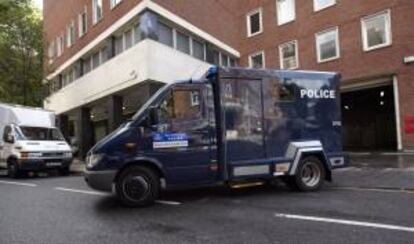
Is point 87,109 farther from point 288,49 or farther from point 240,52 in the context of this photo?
point 288,49

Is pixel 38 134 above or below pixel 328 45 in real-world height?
below

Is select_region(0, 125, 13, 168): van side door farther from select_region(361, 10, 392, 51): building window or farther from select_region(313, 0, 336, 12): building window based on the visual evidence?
select_region(313, 0, 336, 12): building window

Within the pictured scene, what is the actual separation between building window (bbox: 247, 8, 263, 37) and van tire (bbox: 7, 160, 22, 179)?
17291 mm

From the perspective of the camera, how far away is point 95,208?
10.2 meters

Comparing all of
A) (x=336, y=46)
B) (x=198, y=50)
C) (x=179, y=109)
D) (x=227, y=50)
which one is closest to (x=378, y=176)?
(x=179, y=109)

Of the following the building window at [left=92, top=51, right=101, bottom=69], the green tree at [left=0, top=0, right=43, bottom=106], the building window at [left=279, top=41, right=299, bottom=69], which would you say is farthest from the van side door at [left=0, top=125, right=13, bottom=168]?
the building window at [left=279, top=41, right=299, bottom=69]

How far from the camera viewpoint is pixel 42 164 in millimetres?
20047

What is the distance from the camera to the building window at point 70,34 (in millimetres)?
34469

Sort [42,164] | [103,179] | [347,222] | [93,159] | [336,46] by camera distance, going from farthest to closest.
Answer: [336,46], [42,164], [93,159], [103,179], [347,222]

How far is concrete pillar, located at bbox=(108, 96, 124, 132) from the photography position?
84.4ft

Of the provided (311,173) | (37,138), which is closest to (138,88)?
(37,138)

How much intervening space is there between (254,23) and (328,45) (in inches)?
250

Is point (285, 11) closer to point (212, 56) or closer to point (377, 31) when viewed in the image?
point (212, 56)

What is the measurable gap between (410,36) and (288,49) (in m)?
7.99
